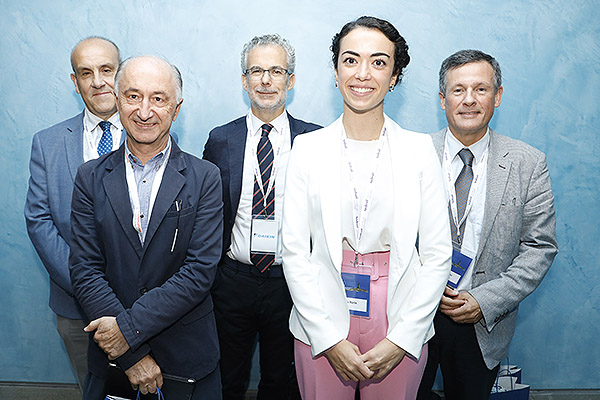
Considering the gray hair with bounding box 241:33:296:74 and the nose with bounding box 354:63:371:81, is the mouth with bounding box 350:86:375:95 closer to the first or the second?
the nose with bounding box 354:63:371:81

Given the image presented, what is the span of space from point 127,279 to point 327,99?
1907 millimetres

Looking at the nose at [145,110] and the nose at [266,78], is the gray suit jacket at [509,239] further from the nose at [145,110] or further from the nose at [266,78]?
the nose at [145,110]

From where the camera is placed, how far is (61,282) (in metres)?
2.40

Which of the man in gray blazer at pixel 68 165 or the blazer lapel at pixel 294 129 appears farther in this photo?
the blazer lapel at pixel 294 129

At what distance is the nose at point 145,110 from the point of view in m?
1.96

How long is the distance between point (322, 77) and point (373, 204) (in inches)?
63.0

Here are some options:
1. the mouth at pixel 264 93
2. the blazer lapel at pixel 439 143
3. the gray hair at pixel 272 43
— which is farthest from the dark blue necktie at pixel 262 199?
the blazer lapel at pixel 439 143

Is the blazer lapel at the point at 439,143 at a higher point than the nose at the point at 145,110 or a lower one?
lower

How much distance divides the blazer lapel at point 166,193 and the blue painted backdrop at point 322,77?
1.42 m

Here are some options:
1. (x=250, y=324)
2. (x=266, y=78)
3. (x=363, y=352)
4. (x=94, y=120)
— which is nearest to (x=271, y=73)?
(x=266, y=78)

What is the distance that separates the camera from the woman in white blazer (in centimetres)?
191

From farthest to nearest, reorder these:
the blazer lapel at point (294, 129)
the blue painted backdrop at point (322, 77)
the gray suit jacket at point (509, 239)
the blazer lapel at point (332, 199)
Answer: the blue painted backdrop at point (322, 77) → the blazer lapel at point (294, 129) → the gray suit jacket at point (509, 239) → the blazer lapel at point (332, 199)

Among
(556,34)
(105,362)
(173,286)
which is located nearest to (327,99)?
(556,34)

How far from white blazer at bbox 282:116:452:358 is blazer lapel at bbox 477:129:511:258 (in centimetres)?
42
